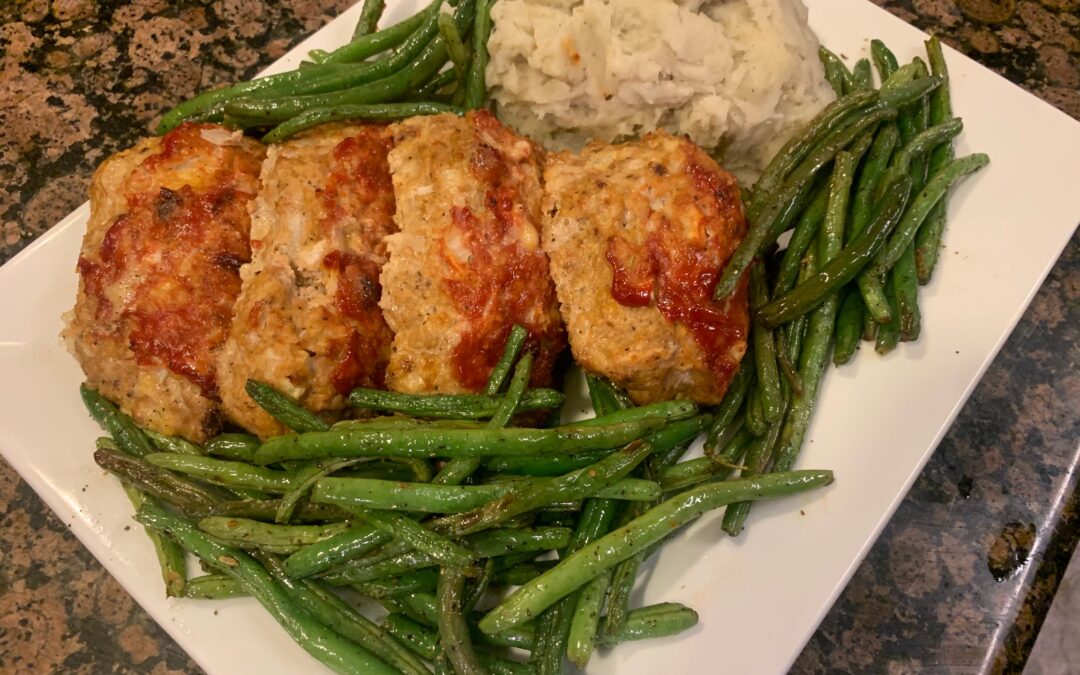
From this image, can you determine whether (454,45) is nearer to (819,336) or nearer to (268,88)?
(268,88)

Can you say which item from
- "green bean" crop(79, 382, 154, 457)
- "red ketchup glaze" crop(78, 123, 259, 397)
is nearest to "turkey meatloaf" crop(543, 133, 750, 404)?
"red ketchup glaze" crop(78, 123, 259, 397)

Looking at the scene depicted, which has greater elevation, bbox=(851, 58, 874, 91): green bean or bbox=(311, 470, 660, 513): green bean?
bbox=(851, 58, 874, 91): green bean


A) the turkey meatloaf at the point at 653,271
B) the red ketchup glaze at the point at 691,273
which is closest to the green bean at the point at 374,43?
the turkey meatloaf at the point at 653,271

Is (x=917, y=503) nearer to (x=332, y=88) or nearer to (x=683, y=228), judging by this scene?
(x=683, y=228)

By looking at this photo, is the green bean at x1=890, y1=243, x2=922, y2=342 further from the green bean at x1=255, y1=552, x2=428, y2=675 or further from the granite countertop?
the green bean at x1=255, y1=552, x2=428, y2=675

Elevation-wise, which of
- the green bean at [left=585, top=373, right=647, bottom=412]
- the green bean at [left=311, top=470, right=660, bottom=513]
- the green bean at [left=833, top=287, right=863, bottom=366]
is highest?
the green bean at [left=833, top=287, right=863, bottom=366]

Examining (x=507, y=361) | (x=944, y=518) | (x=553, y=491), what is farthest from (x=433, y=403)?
(x=944, y=518)

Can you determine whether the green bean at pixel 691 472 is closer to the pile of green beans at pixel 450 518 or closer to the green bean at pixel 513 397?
the pile of green beans at pixel 450 518

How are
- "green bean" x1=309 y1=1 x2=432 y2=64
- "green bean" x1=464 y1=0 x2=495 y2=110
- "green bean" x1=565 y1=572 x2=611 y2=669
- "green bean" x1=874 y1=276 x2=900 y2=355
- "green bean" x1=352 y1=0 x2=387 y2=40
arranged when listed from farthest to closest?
"green bean" x1=352 y1=0 x2=387 y2=40, "green bean" x1=309 y1=1 x2=432 y2=64, "green bean" x1=464 y1=0 x2=495 y2=110, "green bean" x1=874 y1=276 x2=900 y2=355, "green bean" x1=565 y1=572 x2=611 y2=669
